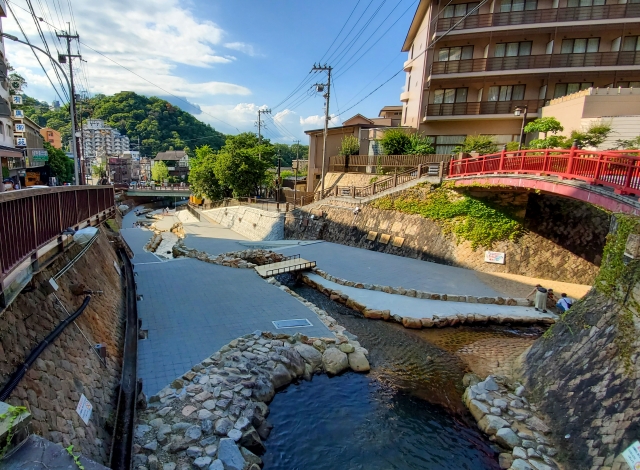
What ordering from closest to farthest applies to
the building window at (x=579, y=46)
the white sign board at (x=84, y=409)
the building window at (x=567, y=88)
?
the white sign board at (x=84, y=409) → the building window at (x=579, y=46) → the building window at (x=567, y=88)

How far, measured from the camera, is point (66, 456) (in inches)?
99.3

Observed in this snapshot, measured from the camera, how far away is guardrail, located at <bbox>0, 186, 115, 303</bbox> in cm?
391

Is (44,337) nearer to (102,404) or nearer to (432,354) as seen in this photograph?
(102,404)

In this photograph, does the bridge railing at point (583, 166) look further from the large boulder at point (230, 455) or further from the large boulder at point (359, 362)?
the large boulder at point (230, 455)

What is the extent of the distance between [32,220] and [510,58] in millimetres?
27938

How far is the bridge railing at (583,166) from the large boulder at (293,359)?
28.7 feet

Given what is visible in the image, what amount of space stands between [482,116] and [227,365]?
24.5 meters

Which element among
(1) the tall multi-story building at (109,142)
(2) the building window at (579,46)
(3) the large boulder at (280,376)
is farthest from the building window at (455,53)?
(1) the tall multi-story building at (109,142)

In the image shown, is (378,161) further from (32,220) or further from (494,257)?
(32,220)

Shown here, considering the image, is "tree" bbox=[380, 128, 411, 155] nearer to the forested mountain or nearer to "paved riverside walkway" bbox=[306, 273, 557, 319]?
"paved riverside walkway" bbox=[306, 273, 557, 319]

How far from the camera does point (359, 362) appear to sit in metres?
8.29

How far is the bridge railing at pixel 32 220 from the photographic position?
392cm

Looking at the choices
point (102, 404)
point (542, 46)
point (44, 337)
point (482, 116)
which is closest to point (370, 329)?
point (102, 404)

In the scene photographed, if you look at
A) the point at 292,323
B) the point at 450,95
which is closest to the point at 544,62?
the point at 450,95
